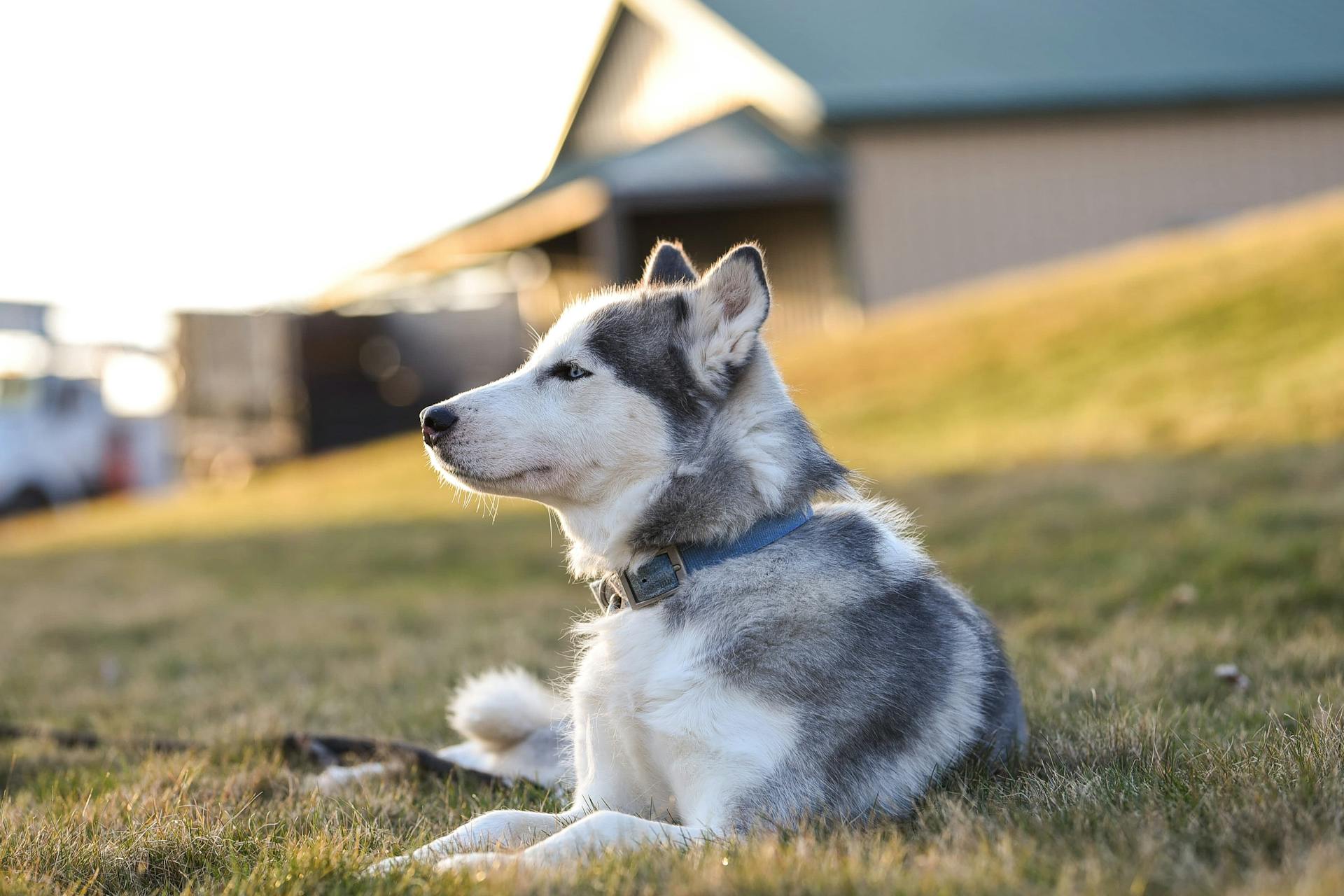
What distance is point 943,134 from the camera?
76.6ft

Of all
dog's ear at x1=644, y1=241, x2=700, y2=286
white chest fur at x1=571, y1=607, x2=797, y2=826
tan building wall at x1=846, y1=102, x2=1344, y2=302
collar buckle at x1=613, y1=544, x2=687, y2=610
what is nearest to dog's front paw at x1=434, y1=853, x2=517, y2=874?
white chest fur at x1=571, y1=607, x2=797, y2=826

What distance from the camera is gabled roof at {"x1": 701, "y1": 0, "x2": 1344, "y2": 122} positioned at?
75.3 feet

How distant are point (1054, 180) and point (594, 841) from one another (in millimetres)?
23149

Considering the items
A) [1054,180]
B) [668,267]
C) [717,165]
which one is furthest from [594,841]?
[1054,180]

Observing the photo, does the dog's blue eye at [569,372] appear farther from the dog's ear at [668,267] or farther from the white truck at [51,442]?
the white truck at [51,442]

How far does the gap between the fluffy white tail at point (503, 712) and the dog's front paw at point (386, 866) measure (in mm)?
1440

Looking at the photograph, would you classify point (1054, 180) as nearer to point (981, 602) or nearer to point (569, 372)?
point (981, 602)

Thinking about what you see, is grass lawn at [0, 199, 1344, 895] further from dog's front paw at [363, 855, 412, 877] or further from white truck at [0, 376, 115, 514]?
white truck at [0, 376, 115, 514]

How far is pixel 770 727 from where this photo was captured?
10.0 ft

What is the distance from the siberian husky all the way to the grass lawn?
8.2 inches

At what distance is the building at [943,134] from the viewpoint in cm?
2273

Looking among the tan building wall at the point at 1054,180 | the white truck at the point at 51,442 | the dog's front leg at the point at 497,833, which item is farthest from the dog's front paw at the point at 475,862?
the tan building wall at the point at 1054,180

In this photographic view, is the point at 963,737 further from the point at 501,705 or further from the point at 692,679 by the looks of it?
the point at 501,705

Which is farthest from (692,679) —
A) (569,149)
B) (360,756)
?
(569,149)
